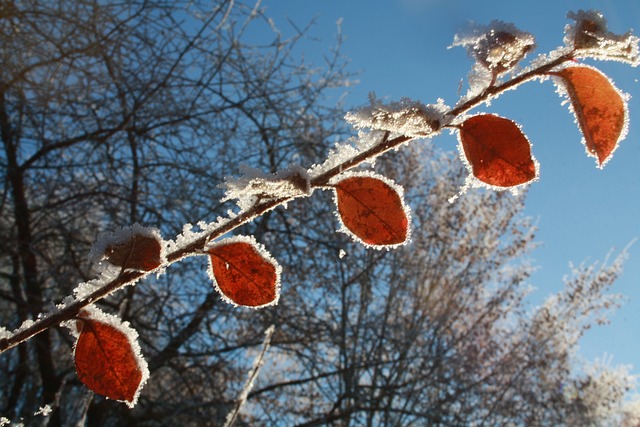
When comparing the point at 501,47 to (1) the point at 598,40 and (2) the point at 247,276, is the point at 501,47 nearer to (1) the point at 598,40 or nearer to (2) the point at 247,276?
(1) the point at 598,40

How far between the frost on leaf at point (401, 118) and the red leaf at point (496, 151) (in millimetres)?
33

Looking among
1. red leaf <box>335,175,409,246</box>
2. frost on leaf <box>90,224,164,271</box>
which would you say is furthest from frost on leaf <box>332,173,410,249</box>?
frost on leaf <box>90,224,164,271</box>

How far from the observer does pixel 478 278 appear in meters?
5.39

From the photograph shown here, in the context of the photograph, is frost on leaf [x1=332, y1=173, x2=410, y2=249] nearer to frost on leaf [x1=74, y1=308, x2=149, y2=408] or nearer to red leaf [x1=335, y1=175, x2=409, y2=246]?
red leaf [x1=335, y1=175, x2=409, y2=246]

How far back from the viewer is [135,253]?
340 mm

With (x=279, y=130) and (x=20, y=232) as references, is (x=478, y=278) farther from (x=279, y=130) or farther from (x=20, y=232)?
(x=20, y=232)

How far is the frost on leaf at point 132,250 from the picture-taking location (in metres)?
0.34

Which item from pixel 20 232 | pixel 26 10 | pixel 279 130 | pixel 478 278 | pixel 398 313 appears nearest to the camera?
pixel 26 10

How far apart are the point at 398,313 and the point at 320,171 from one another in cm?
448

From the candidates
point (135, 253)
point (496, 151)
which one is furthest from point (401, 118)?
point (135, 253)

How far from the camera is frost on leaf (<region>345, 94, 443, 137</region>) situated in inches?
12.4

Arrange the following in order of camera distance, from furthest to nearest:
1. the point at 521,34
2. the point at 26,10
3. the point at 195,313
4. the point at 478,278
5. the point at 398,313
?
the point at 478,278
the point at 398,313
the point at 195,313
the point at 26,10
the point at 521,34

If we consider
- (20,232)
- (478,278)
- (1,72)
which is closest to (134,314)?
(20,232)

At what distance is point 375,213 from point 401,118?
0.24 feet
